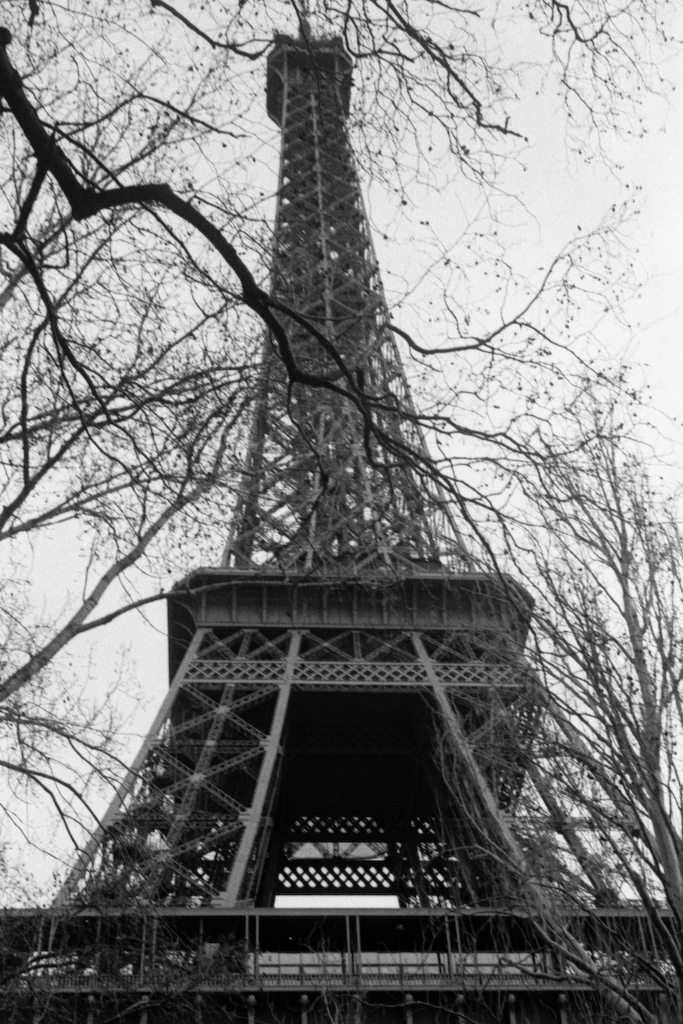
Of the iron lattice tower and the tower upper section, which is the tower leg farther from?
the tower upper section

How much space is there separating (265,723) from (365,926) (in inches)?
306

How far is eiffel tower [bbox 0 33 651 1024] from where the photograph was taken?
1027 centimetres

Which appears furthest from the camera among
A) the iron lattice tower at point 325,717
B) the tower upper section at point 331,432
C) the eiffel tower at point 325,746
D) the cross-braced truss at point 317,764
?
the cross-braced truss at point 317,764

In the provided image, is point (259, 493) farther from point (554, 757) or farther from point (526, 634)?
point (554, 757)

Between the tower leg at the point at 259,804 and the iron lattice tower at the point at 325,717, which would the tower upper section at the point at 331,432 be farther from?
the tower leg at the point at 259,804

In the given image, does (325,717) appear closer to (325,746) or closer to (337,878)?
(325,746)

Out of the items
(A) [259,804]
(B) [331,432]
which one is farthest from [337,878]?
(B) [331,432]

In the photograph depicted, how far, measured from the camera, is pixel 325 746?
31.5 meters

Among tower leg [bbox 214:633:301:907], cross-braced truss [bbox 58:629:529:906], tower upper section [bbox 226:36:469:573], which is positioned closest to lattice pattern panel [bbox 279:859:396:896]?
cross-braced truss [bbox 58:629:529:906]

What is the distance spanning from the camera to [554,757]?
491 inches

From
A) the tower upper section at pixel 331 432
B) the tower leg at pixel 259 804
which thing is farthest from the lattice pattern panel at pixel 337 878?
the tower upper section at pixel 331 432

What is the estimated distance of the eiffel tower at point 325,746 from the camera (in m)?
10.3

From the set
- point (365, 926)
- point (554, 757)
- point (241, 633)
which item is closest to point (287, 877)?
point (241, 633)

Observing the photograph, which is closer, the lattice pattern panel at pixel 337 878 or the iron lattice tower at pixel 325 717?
the iron lattice tower at pixel 325 717
